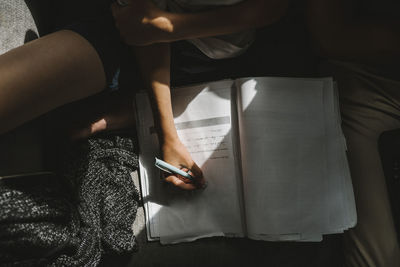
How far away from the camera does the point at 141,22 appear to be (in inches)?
28.1

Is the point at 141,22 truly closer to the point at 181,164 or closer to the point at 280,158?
the point at 181,164

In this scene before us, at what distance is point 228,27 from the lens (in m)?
0.72

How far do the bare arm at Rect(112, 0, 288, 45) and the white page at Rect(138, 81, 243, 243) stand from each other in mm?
176

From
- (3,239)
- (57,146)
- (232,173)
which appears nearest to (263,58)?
(232,173)

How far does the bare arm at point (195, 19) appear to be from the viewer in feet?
2.30

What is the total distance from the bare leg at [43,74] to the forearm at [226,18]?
21 cm

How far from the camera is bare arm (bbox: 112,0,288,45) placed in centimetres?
70

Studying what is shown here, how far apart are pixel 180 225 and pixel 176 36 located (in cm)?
48

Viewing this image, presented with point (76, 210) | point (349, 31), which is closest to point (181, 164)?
point (76, 210)

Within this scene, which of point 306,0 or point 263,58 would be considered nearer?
point 306,0

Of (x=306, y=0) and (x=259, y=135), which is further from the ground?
(x=306, y=0)

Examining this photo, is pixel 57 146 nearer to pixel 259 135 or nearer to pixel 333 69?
pixel 259 135

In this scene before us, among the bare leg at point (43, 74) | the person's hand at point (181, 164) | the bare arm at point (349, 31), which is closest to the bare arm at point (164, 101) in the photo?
the person's hand at point (181, 164)

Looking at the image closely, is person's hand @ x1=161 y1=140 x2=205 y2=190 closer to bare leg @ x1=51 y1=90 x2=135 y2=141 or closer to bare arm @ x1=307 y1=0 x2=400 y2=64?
bare leg @ x1=51 y1=90 x2=135 y2=141
